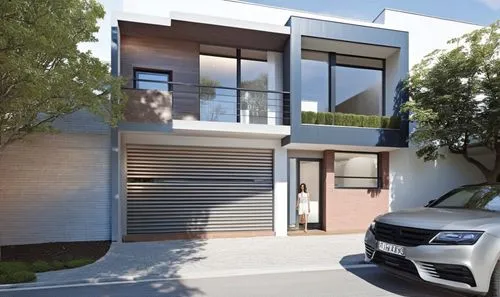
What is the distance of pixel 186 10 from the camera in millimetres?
11719

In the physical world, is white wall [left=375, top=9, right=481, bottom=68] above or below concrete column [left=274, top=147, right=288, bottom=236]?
above

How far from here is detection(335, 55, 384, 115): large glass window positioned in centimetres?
1284

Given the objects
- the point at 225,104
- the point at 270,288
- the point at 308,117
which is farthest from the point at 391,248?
the point at 225,104

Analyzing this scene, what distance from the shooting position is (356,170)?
500 inches

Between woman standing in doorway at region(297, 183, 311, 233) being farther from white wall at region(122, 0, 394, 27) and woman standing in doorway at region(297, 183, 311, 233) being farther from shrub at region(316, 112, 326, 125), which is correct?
white wall at region(122, 0, 394, 27)

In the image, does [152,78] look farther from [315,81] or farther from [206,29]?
[315,81]

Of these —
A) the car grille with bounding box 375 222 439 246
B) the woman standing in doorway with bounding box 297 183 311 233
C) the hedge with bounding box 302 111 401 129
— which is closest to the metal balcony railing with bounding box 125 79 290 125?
the hedge with bounding box 302 111 401 129

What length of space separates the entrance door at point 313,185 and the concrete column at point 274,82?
71.7 inches

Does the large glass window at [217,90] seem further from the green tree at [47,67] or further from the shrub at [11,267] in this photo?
the shrub at [11,267]

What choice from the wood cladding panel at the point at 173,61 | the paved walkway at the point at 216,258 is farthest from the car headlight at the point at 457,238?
the wood cladding panel at the point at 173,61

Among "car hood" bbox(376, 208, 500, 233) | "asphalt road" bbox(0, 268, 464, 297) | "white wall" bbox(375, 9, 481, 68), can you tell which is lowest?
"asphalt road" bbox(0, 268, 464, 297)

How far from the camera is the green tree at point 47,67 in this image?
20.1ft

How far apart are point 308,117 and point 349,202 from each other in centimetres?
318

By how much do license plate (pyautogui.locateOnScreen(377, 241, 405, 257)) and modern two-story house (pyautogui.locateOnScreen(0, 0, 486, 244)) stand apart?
5.60 m
